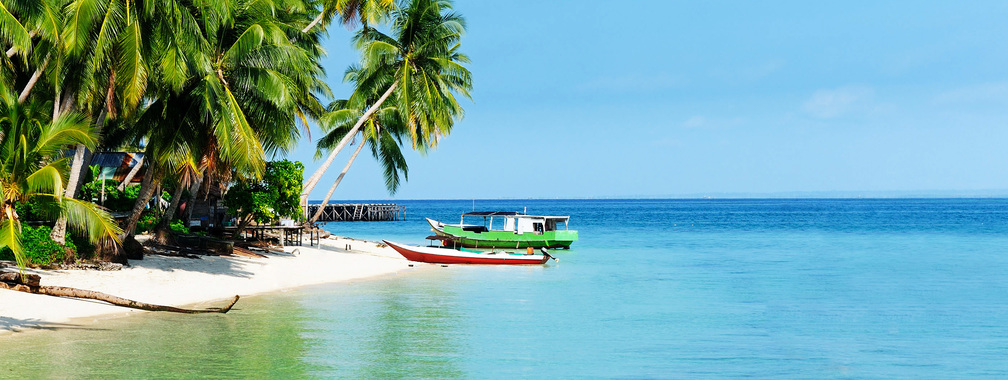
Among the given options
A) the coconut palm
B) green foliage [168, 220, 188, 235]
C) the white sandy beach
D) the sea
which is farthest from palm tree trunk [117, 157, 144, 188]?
the sea

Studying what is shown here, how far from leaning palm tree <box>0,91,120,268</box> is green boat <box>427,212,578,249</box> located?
2572cm

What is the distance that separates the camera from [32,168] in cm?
1223

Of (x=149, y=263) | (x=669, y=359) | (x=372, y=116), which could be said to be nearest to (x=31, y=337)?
(x=149, y=263)

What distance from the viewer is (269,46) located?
1956 cm

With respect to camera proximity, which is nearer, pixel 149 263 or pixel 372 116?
pixel 149 263

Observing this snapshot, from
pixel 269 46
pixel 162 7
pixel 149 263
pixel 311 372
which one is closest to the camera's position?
pixel 311 372

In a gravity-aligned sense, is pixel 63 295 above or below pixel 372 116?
below

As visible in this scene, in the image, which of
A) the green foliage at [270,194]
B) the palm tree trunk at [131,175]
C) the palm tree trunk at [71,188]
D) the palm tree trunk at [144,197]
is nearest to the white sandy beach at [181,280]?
the palm tree trunk at [71,188]

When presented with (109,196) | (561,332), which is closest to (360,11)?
(109,196)

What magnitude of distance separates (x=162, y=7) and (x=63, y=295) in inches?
226

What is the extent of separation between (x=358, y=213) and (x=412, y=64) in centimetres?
5957

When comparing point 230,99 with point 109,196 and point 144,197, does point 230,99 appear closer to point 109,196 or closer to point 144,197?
point 144,197

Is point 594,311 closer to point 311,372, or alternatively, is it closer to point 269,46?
point 311,372

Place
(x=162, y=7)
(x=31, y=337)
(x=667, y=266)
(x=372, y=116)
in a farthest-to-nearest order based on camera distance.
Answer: (x=372, y=116), (x=667, y=266), (x=162, y=7), (x=31, y=337)
